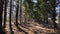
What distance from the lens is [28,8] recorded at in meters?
29.1

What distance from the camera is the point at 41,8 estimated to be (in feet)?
94.1

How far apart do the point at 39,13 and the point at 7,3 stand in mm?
14594

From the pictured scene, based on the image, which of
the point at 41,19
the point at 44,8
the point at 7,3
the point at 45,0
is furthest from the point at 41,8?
the point at 7,3

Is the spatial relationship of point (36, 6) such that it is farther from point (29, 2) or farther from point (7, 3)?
point (7, 3)

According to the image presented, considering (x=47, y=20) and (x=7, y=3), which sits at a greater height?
(x=7, y=3)

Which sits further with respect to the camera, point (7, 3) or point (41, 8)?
point (41, 8)

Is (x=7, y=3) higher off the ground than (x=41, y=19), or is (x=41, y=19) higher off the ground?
(x=7, y=3)

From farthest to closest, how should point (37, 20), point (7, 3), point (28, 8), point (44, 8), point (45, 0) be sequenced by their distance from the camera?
1. point (37, 20)
2. point (28, 8)
3. point (44, 8)
4. point (45, 0)
5. point (7, 3)

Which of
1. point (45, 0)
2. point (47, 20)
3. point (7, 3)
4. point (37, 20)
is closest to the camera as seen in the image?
point (7, 3)

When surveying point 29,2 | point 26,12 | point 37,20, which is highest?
point 29,2

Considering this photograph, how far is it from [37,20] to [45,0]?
11.4m

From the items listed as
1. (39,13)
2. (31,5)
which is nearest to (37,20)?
(39,13)

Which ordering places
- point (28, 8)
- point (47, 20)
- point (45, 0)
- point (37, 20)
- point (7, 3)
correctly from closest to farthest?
point (7, 3) < point (45, 0) < point (28, 8) < point (47, 20) < point (37, 20)

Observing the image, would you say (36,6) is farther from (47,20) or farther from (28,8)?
(47,20)
